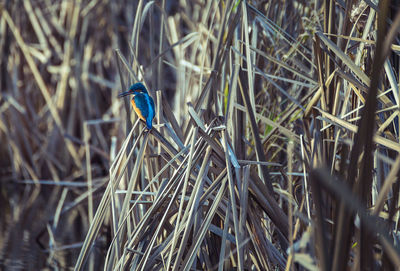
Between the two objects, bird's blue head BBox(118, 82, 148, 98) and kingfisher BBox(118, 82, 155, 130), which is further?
bird's blue head BBox(118, 82, 148, 98)

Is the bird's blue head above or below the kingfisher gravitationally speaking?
above

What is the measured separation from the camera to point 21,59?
6.34 m

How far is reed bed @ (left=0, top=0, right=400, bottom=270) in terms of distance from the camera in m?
1.48

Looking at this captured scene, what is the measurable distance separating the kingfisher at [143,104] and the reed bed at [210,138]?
0.04 m

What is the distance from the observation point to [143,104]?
222 centimetres

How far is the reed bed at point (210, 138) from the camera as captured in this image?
1.48 meters

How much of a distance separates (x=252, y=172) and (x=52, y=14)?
4.90 m

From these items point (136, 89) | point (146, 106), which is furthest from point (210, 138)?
point (136, 89)

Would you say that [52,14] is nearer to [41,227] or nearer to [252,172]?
[41,227]

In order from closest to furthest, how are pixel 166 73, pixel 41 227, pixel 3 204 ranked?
pixel 41 227 < pixel 3 204 < pixel 166 73

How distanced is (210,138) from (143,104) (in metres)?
0.42

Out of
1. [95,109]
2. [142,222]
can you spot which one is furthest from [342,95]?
[95,109]

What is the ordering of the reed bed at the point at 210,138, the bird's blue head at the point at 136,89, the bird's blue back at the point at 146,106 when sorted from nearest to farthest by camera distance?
1. the reed bed at the point at 210,138
2. the bird's blue back at the point at 146,106
3. the bird's blue head at the point at 136,89

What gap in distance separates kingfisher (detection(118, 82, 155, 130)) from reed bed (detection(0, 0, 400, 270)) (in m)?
0.04
